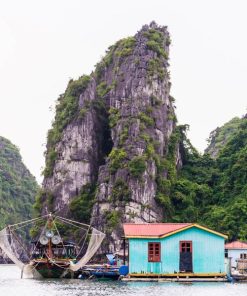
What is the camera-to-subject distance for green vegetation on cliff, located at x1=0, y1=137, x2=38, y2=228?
149 metres

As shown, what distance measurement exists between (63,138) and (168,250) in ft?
148

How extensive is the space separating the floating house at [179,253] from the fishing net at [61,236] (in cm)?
479

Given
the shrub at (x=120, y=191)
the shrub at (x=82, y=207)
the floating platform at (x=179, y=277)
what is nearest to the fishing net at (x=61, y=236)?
the shrub at (x=82, y=207)

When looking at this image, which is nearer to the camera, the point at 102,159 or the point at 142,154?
the point at 142,154

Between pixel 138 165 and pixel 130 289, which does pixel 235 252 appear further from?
pixel 138 165

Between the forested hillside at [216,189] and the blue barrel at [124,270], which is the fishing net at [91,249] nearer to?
the blue barrel at [124,270]

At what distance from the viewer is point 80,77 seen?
Result: 95.9 meters

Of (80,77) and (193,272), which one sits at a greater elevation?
(80,77)

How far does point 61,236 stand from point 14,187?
250ft

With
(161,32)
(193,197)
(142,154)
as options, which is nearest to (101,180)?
(142,154)

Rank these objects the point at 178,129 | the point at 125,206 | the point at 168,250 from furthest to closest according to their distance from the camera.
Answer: the point at 178,129 → the point at 125,206 → the point at 168,250

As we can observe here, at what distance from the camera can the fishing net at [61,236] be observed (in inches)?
2034

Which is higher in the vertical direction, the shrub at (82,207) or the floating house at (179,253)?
the shrub at (82,207)

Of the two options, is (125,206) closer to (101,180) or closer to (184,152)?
(101,180)
